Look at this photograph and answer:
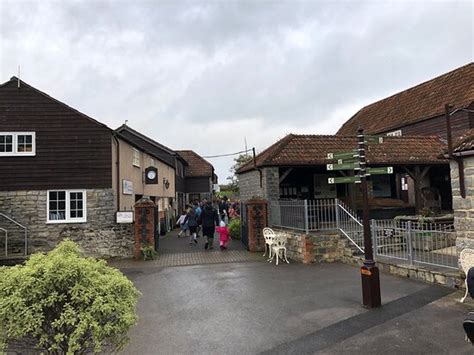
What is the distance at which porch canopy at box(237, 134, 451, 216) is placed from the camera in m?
15.0

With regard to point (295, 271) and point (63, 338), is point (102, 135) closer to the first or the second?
point (295, 271)

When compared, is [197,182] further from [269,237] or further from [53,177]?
[269,237]

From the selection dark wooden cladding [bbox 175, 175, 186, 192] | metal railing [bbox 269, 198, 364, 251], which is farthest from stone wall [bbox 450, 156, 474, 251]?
dark wooden cladding [bbox 175, 175, 186, 192]

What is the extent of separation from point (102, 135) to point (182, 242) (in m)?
6.43

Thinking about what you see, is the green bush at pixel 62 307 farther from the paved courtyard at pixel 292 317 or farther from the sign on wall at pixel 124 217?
the sign on wall at pixel 124 217

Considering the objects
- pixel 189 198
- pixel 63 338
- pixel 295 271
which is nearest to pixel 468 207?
pixel 295 271

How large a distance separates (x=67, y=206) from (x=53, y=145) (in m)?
2.27

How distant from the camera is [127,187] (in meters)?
16.1

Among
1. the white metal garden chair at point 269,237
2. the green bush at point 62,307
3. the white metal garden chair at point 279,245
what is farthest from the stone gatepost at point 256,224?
the green bush at point 62,307

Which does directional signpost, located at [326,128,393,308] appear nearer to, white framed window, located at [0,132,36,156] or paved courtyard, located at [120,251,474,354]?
paved courtyard, located at [120,251,474,354]

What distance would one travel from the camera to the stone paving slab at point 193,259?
12.2m

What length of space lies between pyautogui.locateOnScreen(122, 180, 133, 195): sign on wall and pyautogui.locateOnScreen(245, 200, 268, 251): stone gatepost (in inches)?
214

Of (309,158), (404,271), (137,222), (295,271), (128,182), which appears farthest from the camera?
(128,182)

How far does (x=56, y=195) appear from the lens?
535 inches
